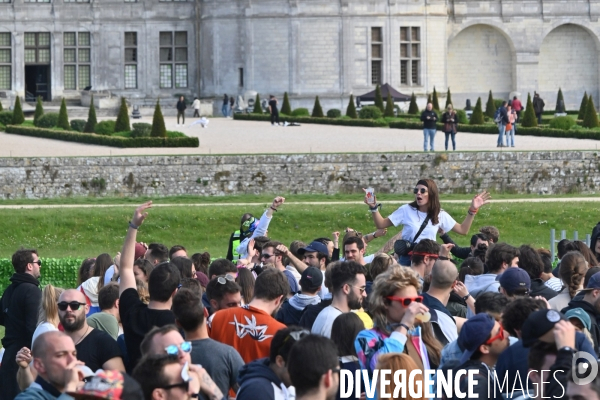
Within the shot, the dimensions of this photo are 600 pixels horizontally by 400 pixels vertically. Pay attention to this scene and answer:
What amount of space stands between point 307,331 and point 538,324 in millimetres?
1122

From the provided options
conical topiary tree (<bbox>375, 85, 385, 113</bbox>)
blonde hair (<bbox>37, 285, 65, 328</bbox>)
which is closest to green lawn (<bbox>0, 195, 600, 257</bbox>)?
blonde hair (<bbox>37, 285, 65, 328</bbox>)

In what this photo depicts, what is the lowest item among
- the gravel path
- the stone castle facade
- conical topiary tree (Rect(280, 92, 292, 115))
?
the gravel path

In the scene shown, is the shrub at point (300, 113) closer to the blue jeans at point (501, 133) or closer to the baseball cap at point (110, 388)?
the blue jeans at point (501, 133)

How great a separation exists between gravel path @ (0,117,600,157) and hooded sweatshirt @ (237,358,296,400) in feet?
69.2

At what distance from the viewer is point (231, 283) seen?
24.9 feet

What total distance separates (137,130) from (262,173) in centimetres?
697

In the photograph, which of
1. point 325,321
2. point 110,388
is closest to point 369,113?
point 325,321

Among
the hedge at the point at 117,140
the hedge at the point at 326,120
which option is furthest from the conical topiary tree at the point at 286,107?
the hedge at the point at 117,140

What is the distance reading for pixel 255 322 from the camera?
705 centimetres

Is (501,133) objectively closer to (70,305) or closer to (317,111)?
(317,111)

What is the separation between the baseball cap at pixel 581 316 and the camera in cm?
697

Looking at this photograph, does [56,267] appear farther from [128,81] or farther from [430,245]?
[128,81]

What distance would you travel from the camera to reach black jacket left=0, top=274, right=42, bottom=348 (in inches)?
337

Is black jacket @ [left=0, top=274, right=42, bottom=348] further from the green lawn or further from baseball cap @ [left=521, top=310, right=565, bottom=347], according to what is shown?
the green lawn
